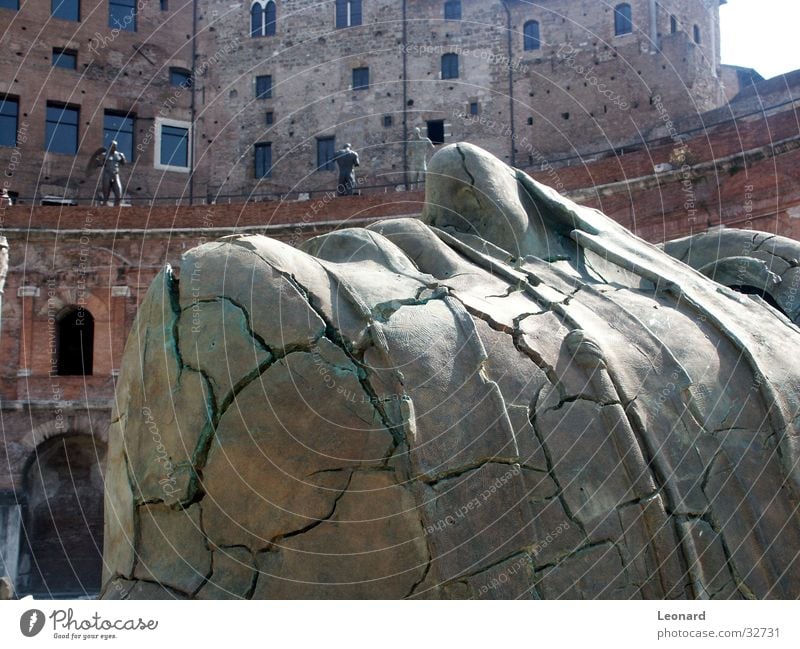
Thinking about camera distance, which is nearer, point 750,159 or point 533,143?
point 750,159

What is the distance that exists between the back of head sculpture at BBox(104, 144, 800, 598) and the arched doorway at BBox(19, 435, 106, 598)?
18869mm

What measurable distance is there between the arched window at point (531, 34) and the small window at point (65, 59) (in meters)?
14.3

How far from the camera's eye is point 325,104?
114 feet

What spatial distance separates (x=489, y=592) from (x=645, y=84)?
96.2 ft

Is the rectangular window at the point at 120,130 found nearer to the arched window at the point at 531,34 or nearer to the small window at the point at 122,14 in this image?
the small window at the point at 122,14

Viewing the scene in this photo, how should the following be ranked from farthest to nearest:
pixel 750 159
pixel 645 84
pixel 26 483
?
pixel 645 84, pixel 26 483, pixel 750 159

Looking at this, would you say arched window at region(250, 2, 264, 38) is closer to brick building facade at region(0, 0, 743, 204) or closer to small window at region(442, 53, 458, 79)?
brick building facade at region(0, 0, 743, 204)

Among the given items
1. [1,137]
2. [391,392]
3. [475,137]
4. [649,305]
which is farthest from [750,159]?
[1,137]

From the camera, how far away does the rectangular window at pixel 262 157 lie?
34500mm

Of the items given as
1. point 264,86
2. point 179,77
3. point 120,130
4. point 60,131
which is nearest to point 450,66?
point 264,86

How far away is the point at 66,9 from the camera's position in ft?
105

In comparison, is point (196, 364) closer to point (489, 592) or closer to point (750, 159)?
point (489, 592)

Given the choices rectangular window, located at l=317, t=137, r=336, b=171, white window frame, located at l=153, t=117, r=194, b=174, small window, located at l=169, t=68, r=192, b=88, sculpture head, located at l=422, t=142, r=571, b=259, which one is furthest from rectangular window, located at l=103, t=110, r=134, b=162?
sculpture head, located at l=422, t=142, r=571, b=259

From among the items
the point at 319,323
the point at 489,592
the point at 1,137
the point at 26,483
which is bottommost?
the point at 26,483
